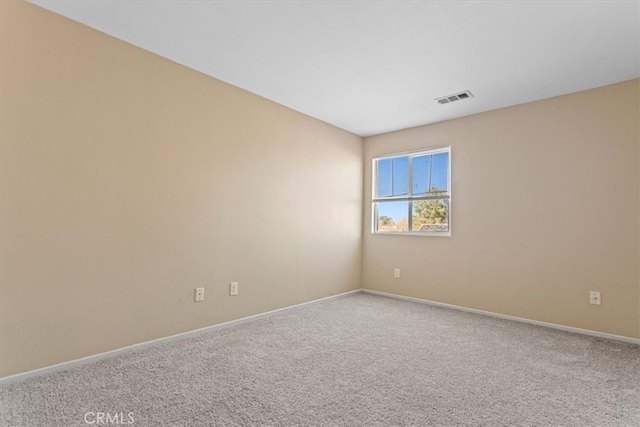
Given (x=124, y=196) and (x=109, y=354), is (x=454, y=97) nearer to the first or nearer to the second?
(x=124, y=196)

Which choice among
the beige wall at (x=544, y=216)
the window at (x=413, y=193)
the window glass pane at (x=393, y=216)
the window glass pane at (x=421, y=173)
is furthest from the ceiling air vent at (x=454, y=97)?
the window glass pane at (x=393, y=216)

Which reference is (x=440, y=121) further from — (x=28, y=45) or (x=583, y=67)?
(x=28, y=45)

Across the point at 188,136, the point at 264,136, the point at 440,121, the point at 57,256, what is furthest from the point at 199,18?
the point at 440,121

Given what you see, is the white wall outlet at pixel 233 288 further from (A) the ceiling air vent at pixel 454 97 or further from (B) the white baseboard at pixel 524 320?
(A) the ceiling air vent at pixel 454 97

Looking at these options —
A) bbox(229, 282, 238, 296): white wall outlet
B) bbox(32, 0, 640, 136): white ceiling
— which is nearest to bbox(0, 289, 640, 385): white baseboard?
bbox(229, 282, 238, 296): white wall outlet

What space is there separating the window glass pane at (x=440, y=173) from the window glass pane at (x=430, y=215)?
164mm

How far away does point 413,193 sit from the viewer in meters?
4.20

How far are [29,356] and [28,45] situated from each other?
197cm

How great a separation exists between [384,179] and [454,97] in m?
1.59

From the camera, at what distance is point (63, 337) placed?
204 cm

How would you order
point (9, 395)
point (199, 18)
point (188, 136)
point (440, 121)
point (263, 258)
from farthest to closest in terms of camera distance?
point (440, 121) → point (263, 258) → point (188, 136) → point (199, 18) → point (9, 395)

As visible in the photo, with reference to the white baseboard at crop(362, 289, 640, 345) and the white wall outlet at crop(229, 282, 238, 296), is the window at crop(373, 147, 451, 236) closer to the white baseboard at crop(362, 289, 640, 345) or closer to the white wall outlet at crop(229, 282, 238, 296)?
the white baseboard at crop(362, 289, 640, 345)

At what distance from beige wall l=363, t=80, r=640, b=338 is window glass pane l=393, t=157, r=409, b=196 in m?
0.35

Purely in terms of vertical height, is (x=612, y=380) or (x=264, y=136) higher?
(x=264, y=136)
